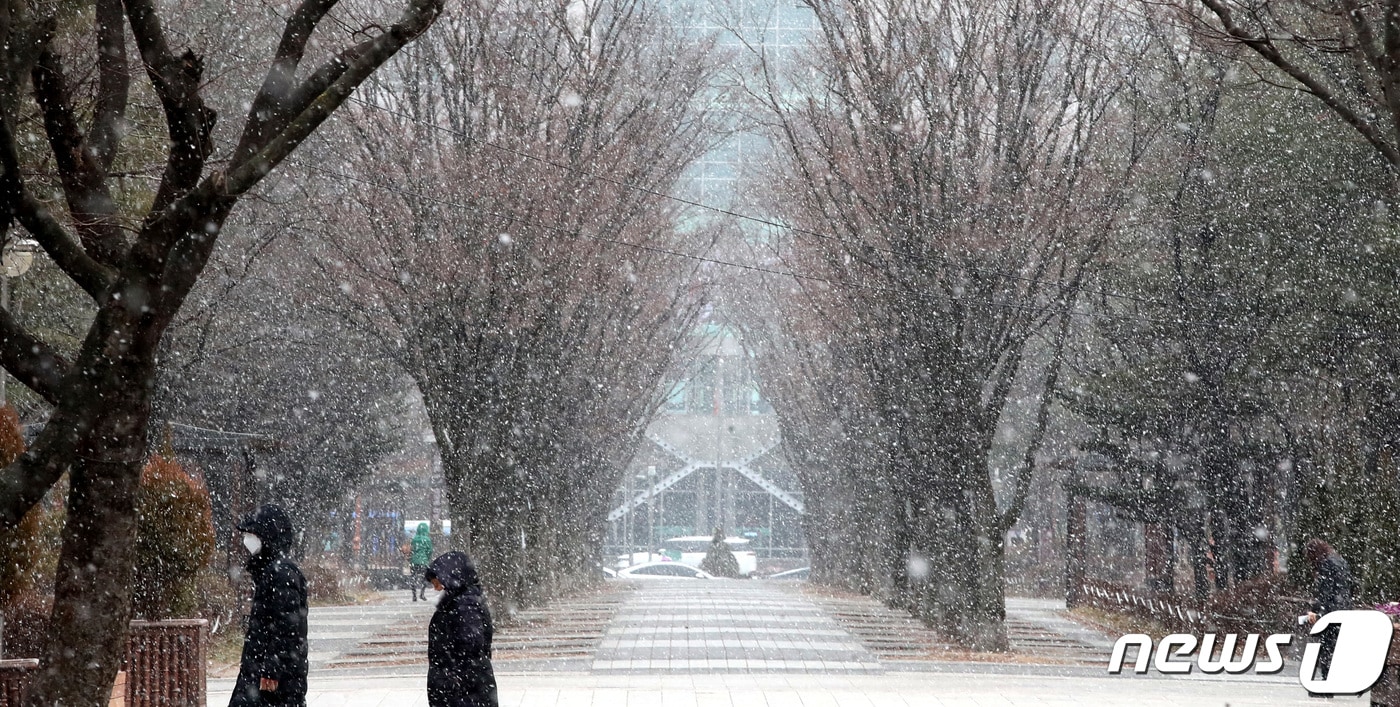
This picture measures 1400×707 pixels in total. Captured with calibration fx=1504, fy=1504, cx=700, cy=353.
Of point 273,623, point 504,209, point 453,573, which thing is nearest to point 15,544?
point 273,623

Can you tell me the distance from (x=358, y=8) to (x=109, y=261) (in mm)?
12020

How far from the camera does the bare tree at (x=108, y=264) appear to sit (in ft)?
24.4

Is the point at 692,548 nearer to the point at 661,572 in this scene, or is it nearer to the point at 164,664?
the point at 661,572

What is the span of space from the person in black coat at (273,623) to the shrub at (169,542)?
23.1 feet

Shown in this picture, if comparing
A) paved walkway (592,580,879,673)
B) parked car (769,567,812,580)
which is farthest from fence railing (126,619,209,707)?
parked car (769,567,812,580)

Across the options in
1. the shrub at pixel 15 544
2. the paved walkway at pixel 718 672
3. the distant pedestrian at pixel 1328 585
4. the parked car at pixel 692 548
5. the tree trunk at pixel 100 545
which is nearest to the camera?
the tree trunk at pixel 100 545

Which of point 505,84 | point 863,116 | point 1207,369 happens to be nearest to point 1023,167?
point 863,116

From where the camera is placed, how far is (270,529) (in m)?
8.81

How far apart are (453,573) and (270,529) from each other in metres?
1.10

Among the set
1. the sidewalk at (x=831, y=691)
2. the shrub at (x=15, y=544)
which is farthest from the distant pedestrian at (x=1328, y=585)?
the shrub at (x=15, y=544)

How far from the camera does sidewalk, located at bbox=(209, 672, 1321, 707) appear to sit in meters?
13.8

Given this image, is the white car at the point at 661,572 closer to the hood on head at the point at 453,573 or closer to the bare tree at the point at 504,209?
the bare tree at the point at 504,209

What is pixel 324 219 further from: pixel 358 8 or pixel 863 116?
pixel 863 116

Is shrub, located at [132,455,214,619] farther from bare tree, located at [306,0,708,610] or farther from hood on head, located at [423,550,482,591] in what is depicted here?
hood on head, located at [423,550,482,591]
